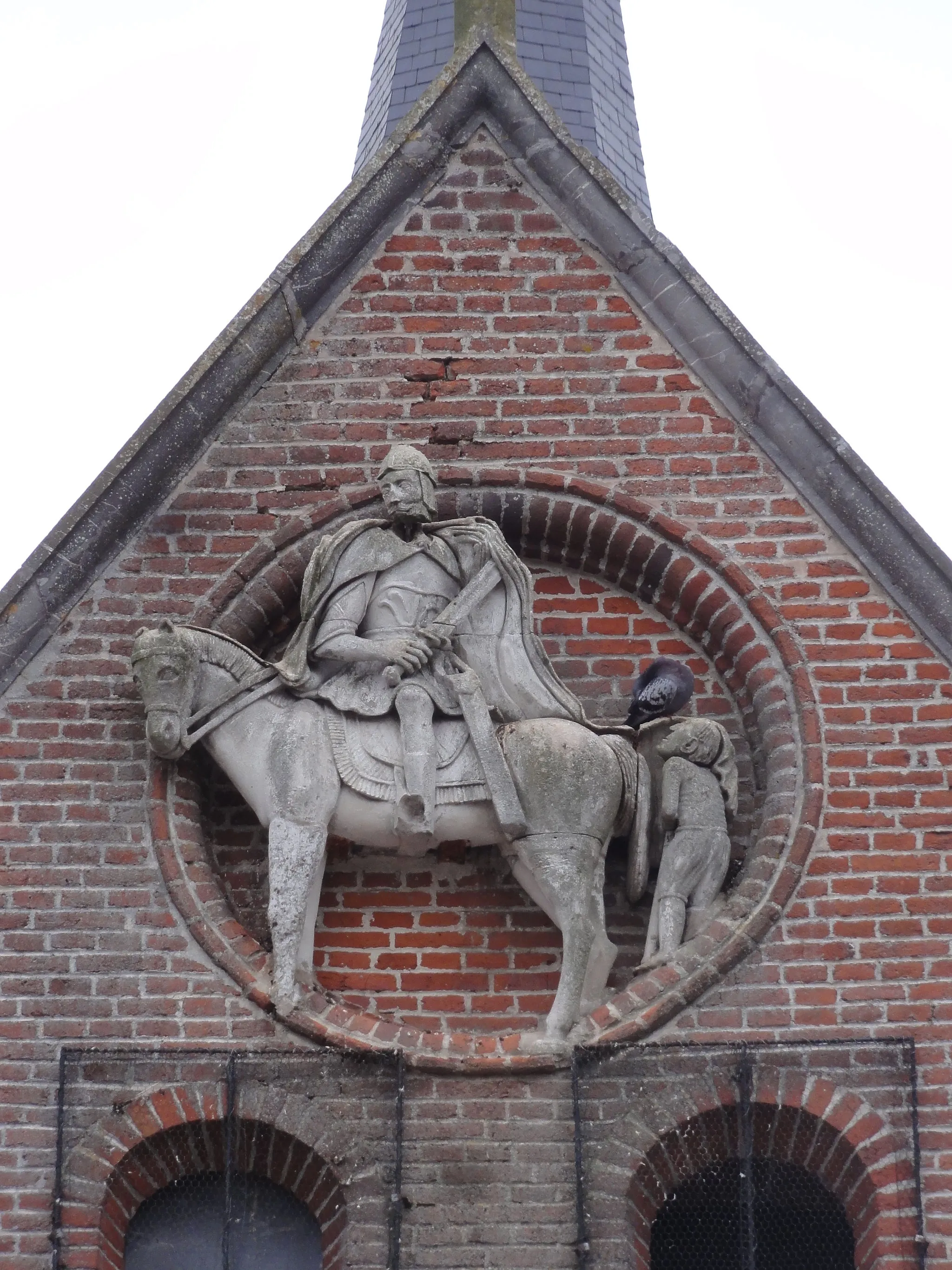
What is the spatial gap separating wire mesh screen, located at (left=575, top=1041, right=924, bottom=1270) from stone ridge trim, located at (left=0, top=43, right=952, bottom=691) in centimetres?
194

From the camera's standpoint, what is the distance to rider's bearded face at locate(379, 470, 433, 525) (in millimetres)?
11555

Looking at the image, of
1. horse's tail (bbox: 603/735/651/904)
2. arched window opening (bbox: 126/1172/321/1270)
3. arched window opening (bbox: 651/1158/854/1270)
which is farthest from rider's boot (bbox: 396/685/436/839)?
arched window opening (bbox: 651/1158/854/1270)

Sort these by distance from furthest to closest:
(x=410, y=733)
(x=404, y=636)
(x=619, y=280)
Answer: (x=619, y=280) < (x=404, y=636) < (x=410, y=733)

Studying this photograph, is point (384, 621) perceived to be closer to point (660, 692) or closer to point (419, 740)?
point (419, 740)

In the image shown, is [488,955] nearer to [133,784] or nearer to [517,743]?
[517,743]

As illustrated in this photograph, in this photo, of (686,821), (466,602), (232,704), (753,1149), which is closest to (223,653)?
(232,704)

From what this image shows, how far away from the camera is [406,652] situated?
36.9 ft

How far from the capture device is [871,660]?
1148cm

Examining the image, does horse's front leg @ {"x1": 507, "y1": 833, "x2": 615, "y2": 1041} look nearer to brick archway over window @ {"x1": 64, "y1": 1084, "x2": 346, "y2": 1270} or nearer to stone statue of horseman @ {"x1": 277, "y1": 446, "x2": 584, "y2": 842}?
stone statue of horseman @ {"x1": 277, "y1": 446, "x2": 584, "y2": 842}

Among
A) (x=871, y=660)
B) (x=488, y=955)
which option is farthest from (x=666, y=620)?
(x=488, y=955)

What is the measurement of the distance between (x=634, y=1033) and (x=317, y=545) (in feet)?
8.01

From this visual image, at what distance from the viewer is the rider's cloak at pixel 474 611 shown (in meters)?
11.4

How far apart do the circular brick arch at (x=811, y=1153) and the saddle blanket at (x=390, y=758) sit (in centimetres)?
153

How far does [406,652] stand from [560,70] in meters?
6.16
